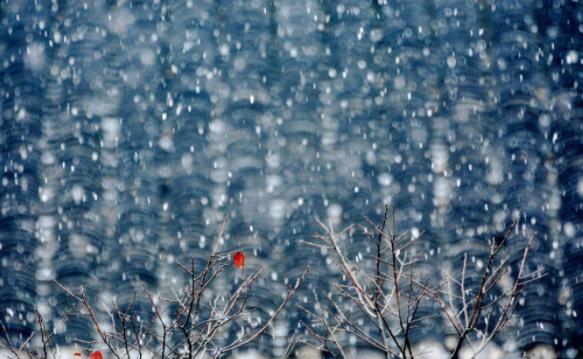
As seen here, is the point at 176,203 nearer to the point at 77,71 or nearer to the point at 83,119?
the point at 83,119

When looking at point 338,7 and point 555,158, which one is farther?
point 338,7

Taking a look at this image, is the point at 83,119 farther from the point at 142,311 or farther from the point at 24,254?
the point at 142,311

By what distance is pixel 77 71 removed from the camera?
4.14 meters

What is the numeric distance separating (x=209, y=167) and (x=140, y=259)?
2.21ft

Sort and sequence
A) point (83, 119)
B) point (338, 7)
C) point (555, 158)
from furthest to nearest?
point (338, 7) < point (83, 119) < point (555, 158)

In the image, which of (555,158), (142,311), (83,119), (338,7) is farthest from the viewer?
(338,7)

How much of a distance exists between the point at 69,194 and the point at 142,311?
0.85 meters

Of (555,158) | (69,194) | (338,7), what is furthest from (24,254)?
(555,158)

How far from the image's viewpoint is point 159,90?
4.04 m

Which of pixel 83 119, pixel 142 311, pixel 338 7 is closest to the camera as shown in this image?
pixel 142 311

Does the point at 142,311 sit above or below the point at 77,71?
below

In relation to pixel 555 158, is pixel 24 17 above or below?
above

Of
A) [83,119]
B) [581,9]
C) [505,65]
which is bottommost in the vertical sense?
[83,119]

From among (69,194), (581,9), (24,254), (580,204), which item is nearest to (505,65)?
(581,9)
